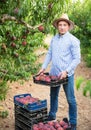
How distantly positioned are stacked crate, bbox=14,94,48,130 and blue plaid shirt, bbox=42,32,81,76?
1.68 feet

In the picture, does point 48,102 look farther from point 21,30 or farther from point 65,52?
point 65,52

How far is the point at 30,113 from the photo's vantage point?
5047 millimetres

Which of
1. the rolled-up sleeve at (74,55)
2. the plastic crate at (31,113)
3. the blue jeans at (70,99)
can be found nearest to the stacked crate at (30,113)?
the plastic crate at (31,113)

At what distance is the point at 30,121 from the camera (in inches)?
200

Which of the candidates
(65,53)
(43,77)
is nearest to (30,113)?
(43,77)

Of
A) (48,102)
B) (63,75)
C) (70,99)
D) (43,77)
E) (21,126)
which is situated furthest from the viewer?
(48,102)

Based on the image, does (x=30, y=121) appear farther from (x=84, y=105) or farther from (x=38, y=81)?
(x=84, y=105)

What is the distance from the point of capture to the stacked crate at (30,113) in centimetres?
505

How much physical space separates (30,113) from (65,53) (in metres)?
0.95

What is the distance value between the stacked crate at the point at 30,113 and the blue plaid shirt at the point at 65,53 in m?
0.51

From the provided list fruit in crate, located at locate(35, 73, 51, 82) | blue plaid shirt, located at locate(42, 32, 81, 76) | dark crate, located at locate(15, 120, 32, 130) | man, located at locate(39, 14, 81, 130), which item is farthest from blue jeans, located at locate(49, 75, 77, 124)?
dark crate, located at locate(15, 120, 32, 130)

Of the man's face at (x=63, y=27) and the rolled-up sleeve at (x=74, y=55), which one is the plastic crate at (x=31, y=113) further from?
the man's face at (x=63, y=27)

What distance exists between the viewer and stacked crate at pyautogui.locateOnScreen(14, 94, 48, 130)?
505cm

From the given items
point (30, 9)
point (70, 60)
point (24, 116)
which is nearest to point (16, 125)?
point (24, 116)
